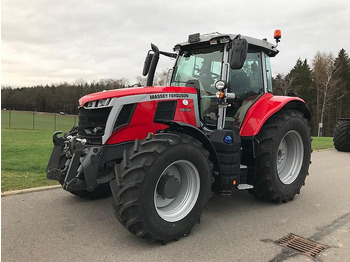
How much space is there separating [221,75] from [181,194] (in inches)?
71.6

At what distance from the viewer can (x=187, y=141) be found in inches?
139

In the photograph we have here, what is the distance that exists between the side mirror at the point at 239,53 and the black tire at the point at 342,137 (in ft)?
31.7

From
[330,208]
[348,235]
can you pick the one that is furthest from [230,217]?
[330,208]

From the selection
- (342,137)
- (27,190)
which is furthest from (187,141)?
(342,137)

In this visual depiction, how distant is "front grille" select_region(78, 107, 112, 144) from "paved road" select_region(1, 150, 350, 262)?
1.11 metres

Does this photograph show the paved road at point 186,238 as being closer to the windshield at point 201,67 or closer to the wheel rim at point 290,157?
the wheel rim at point 290,157

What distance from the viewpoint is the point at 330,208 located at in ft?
15.9

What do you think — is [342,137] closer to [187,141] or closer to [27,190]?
[187,141]

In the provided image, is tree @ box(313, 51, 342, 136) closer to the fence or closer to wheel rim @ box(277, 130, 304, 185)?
the fence

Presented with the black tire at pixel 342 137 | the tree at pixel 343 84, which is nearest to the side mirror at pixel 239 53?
the black tire at pixel 342 137

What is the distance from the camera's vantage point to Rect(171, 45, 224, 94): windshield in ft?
15.0

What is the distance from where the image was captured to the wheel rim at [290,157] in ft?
17.1

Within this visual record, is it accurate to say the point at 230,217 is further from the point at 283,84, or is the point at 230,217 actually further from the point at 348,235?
the point at 283,84

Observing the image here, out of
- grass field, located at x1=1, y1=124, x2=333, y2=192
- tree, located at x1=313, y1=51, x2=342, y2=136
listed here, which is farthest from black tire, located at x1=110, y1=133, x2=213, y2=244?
tree, located at x1=313, y1=51, x2=342, y2=136
